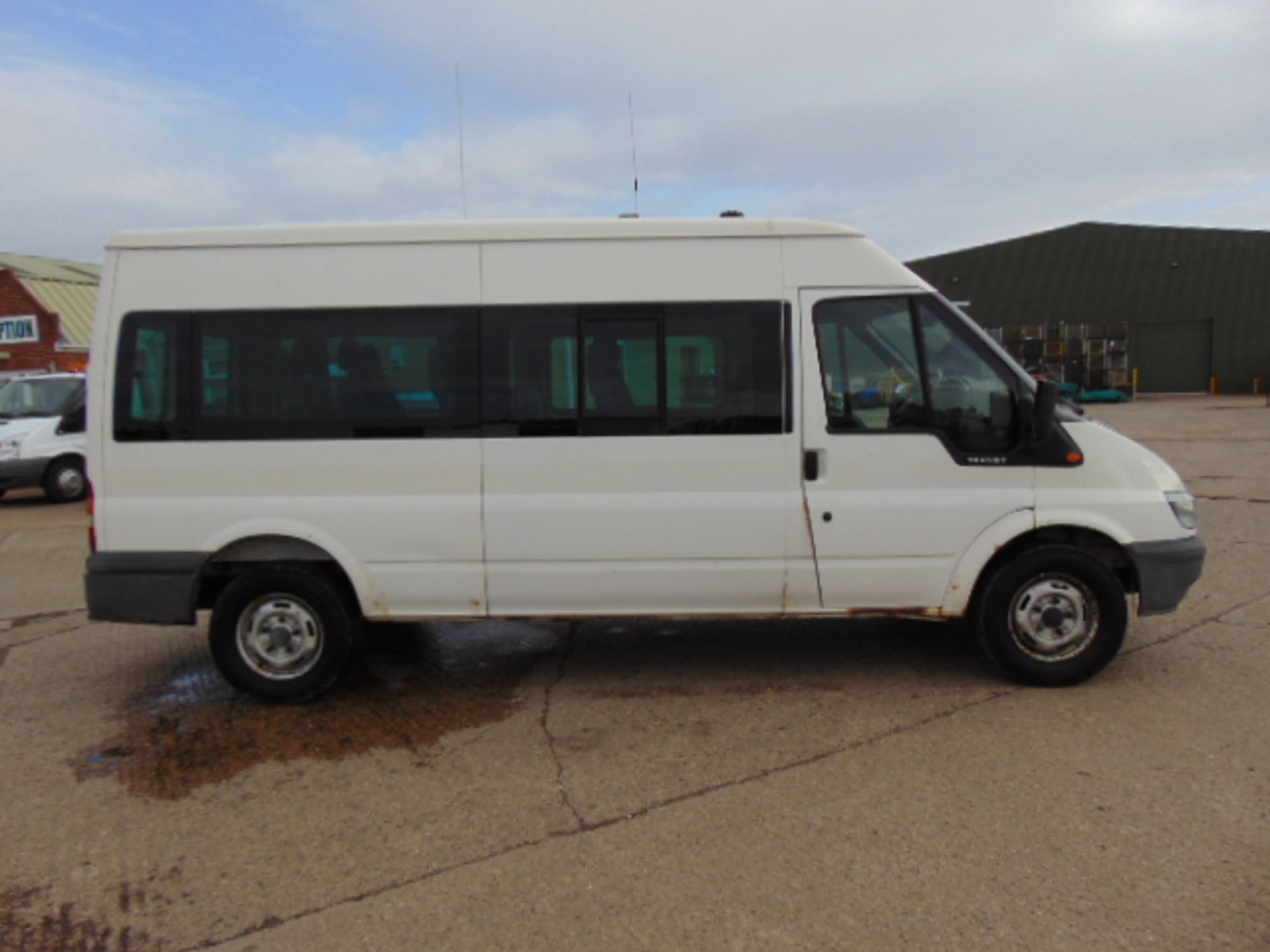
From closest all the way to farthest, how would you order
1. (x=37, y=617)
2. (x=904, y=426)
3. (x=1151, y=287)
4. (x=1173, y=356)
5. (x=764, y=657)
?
(x=904, y=426) → (x=764, y=657) → (x=37, y=617) → (x=1151, y=287) → (x=1173, y=356)

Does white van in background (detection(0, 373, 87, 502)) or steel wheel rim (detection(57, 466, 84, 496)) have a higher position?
white van in background (detection(0, 373, 87, 502))

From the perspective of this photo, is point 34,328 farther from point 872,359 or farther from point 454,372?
point 872,359

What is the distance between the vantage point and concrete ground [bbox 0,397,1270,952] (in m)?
3.02

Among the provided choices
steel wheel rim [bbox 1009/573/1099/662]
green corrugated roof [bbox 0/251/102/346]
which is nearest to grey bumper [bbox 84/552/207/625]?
steel wheel rim [bbox 1009/573/1099/662]

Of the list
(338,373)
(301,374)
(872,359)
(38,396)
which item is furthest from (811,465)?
(38,396)

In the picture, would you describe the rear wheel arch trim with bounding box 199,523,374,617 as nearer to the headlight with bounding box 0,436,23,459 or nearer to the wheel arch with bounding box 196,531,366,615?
the wheel arch with bounding box 196,531,366,615

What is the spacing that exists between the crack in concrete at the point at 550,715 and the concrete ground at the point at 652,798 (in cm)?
2

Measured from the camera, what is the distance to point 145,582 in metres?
4.86

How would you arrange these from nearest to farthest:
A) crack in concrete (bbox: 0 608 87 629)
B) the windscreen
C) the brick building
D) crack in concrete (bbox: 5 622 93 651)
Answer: crack in concrete (bbox: 5 622 93 651) < crack in concrete (bbox: 0 608 87 629) < the windscreen < the brick building

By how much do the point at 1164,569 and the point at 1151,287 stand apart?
1622 inches

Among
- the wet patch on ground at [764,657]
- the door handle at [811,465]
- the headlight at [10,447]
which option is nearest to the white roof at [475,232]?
the door handle at [811,465]

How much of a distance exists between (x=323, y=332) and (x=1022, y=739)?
12.8ft

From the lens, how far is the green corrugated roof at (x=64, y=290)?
3712 centimetres

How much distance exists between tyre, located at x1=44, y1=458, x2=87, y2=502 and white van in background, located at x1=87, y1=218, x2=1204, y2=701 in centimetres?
1087
